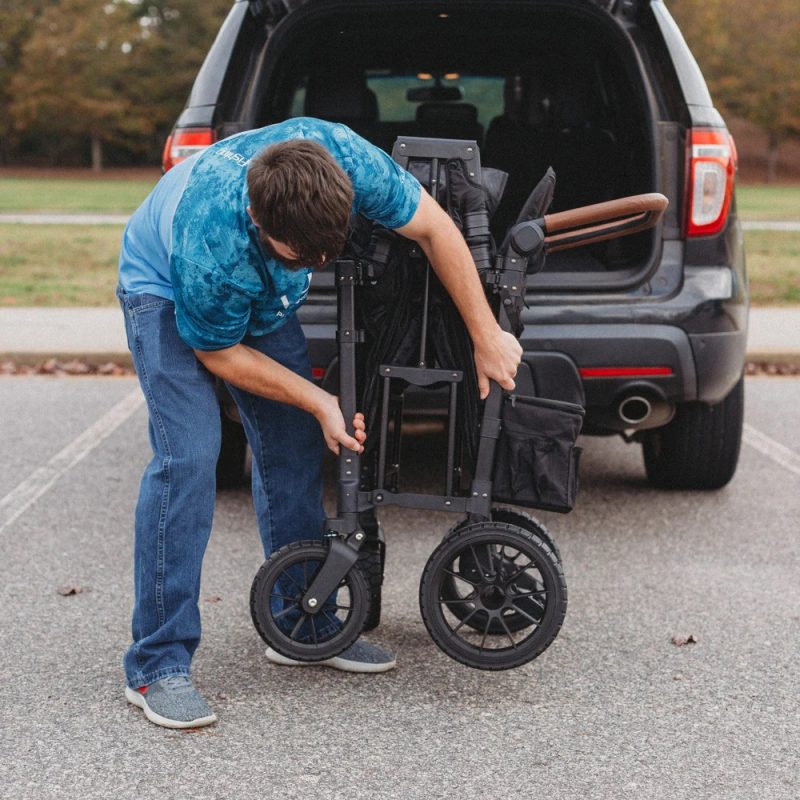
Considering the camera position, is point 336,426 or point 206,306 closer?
point 206,306

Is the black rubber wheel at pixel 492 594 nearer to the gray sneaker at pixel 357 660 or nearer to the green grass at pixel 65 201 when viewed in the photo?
the gray sneaker at pixel 357 660

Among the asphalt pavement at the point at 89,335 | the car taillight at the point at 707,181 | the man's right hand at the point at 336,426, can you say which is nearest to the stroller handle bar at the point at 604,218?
the man's right hand at the point at 336,426

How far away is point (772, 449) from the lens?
577 cm

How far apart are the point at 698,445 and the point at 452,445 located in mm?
1812

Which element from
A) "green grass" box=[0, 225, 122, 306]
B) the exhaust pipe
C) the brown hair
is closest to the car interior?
the exhaust pipe

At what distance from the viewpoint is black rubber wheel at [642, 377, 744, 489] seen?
4645mm

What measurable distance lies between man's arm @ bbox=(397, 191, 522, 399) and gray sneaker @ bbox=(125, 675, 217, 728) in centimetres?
98

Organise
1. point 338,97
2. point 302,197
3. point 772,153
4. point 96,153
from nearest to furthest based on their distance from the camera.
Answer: point 302,197 → point 338,97 → point 772,153 → point 96,153

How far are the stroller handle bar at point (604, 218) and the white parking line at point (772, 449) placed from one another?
252cm

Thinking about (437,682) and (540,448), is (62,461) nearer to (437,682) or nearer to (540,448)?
(437,682)

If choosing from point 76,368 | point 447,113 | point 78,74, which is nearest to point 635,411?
point 447,113

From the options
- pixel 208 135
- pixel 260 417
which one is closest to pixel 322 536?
pixel 260 417

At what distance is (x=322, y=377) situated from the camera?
4.05 meters

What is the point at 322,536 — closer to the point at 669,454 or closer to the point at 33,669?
the point at 33,669
